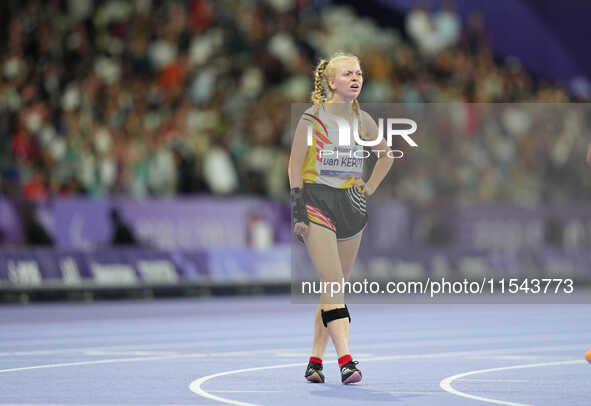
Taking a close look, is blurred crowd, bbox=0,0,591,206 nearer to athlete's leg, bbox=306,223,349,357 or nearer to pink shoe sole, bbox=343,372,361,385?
athlete's leg, bbox=306,223,349,357

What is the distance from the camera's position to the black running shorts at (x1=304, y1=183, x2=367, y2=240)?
950cm

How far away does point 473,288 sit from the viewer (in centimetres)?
2680

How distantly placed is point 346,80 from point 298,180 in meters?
0.83

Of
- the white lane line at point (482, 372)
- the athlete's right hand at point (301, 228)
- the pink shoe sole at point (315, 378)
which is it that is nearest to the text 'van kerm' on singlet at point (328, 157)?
the athlete's right hand at point (301, 228)

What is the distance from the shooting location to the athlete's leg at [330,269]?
9.38m

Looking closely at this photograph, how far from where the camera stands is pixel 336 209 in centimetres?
954

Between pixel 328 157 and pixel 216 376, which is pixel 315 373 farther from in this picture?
pixel 328 157

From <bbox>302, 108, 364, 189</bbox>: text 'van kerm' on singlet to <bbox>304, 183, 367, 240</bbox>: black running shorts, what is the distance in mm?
56

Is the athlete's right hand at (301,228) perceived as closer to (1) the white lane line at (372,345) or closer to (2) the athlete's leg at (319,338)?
(2) the athlete's leg at (319,338)

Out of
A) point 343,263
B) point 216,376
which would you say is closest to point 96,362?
point 216,376

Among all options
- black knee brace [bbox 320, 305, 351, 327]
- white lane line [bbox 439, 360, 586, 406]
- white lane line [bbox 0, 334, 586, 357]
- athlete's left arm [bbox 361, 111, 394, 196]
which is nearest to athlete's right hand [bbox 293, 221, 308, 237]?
black knee brace [bbox 320, 305, 351, 327]

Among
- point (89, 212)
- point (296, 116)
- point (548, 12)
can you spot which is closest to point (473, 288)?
point (296, 116)

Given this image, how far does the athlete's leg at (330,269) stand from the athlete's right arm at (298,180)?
0.32 ft

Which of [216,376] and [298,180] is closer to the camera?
[298,180]
